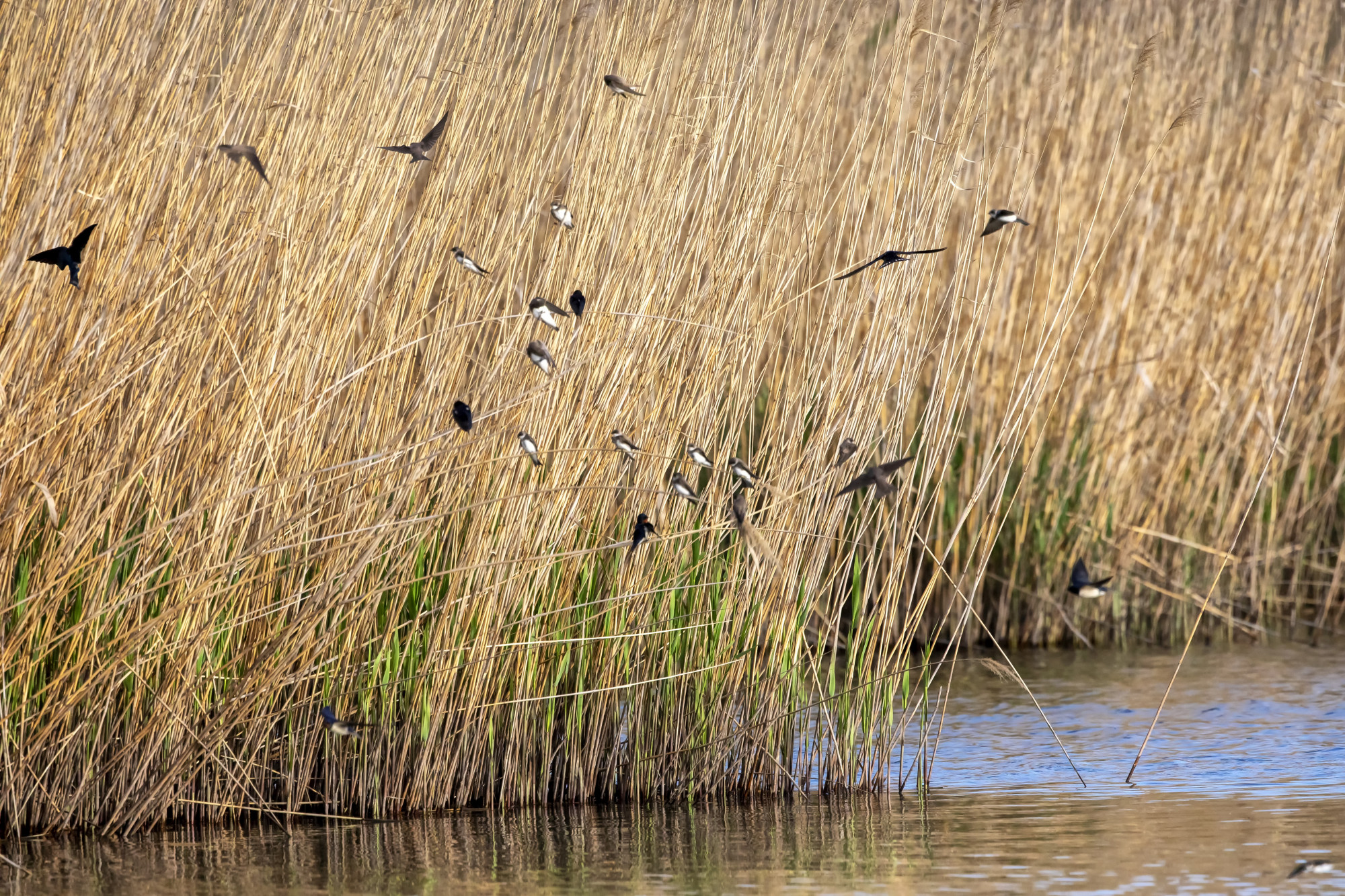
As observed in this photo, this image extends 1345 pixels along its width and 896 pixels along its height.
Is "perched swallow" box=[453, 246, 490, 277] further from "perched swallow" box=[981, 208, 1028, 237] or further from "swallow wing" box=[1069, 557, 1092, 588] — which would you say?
"swallow wing" box=[1069, 557, 1092, 588]

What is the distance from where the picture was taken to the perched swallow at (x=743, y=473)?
3.66m

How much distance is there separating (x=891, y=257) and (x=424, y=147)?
990 millimetres

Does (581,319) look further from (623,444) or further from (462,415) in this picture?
(462,415)

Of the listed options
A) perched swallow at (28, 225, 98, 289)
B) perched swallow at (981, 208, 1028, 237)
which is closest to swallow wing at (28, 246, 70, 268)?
perched swallow at (28, 225, 98, 289)

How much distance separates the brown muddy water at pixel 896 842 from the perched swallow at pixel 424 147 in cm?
138

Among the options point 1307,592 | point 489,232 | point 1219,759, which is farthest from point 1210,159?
point 489,232

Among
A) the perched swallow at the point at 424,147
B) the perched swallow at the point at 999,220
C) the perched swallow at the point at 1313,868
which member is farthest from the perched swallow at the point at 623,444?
the perched swallow at the point at 1313,868

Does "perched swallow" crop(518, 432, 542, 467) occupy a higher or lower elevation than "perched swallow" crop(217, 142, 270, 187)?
lower

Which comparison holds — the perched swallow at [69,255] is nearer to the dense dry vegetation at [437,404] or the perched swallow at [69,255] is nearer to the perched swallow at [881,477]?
the dense dry vegetation at [437,404]

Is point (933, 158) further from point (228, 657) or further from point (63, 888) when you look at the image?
point (63, 888)

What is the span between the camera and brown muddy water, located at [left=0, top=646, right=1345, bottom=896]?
127 inches

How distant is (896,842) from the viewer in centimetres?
357

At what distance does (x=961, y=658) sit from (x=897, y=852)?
9.01 ft

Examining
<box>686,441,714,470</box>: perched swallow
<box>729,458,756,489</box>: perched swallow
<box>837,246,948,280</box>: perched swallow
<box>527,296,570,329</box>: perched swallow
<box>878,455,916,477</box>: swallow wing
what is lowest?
<box>878,455,916,477</box>: swallow wing
